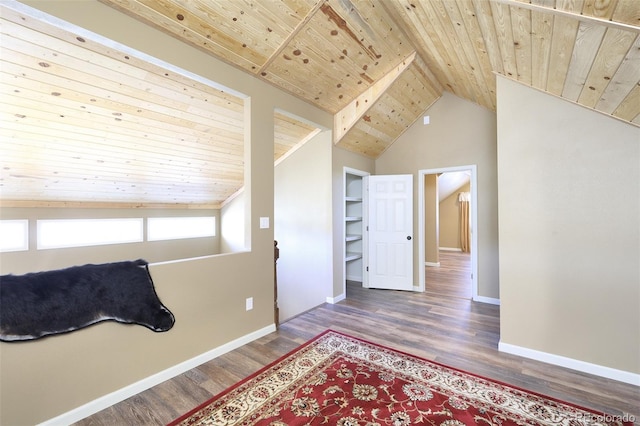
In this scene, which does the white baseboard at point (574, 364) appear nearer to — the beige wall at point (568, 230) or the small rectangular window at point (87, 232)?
the beige wall at point (568, 230)

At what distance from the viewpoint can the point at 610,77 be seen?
173cm

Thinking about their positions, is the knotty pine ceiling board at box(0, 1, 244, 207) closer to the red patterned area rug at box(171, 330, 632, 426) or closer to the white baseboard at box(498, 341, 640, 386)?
the red patterned area rug at box(171, 330, 632, 426)

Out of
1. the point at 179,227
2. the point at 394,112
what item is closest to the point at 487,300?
the point at 394,112

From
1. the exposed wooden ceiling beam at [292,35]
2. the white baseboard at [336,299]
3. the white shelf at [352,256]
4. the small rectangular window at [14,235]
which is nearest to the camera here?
the exposed wooden ceiling beam at [292,35]

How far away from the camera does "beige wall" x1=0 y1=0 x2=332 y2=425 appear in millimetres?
1598

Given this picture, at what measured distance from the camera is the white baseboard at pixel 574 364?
2.14 metres

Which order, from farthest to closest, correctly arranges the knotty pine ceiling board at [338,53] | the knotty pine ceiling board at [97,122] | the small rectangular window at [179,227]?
the small rectangular window at [179,227]
the knotty pine ceiling board at [338,53]
the knotty pine ceiling board at [97,122]

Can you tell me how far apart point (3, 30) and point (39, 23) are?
8.5 inches

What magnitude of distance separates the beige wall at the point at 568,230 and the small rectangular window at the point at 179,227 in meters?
5.01

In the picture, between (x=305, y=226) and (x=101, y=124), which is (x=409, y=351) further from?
(x=101, y=124)

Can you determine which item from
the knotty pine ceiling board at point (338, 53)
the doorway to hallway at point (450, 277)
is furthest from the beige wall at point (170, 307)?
the doorway to hallway at point (450, 277)

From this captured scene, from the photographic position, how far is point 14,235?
334cm

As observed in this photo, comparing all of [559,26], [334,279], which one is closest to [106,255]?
[334,279]

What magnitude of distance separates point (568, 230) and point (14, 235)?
5.95 m
